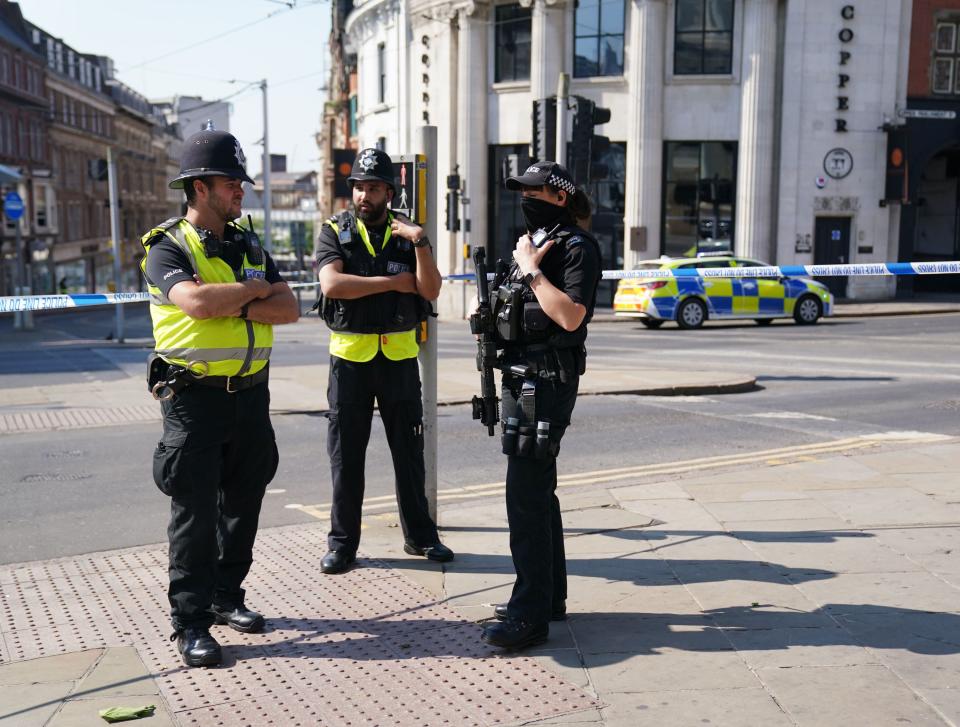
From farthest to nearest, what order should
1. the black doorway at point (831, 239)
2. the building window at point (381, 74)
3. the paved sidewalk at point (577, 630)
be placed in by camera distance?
the building window at point (381, 74) → the black doorway at point (831, 239) → the paved sidewalk at point (577, 630)

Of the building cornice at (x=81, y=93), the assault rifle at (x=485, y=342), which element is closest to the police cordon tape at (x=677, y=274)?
the assault rifle at (x=485, y=342)

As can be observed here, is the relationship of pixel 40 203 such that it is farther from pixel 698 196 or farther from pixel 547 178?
pixel 547 178

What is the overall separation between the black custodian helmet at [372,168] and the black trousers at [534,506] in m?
1.44

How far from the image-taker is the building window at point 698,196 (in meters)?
32.0

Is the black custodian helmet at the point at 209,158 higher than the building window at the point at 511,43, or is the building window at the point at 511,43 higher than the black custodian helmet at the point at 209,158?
the building window at the point at 511,43

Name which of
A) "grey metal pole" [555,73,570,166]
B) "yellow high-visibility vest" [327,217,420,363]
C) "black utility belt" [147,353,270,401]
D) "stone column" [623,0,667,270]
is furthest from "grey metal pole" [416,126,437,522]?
"stone column" [623,0,667,270]

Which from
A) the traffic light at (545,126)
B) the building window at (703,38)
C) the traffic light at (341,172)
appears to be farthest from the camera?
the building window at (703,38)

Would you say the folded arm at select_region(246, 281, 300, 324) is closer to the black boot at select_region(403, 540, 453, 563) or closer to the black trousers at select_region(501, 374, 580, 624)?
the black trousers at select_region(501, 374, 580, 624)

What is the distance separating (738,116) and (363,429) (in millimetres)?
28726

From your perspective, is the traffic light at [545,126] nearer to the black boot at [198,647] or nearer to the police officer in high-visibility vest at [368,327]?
the police officer in high-visibility vest at [368,327]

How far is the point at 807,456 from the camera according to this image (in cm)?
828

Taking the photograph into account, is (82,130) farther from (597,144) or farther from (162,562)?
(162,562)

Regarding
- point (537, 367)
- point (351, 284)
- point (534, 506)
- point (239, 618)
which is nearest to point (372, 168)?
point (351, 284)

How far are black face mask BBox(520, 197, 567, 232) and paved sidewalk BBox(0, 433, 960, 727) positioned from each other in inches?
67.4
